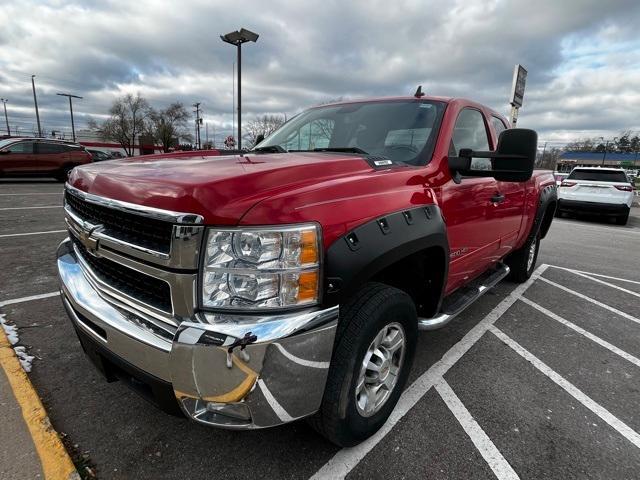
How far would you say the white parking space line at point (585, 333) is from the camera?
3412 millimetres

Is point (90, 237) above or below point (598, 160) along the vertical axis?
below

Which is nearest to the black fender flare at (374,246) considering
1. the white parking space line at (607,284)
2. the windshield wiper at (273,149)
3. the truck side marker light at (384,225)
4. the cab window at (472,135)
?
the truck side marker light at (384,225)

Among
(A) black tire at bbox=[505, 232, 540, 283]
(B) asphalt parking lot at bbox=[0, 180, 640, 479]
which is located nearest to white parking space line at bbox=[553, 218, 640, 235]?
(A) black tire at bbox=[505, 232, 540, 283]

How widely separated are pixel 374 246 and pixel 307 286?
42 centimetres

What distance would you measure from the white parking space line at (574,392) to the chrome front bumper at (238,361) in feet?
6.52

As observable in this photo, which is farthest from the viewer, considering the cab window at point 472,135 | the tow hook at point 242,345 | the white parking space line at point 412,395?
the cab window at point 472,135

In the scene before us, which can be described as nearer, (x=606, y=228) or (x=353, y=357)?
(x=353, y=357)

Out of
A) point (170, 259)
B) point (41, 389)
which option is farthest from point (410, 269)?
point (41, 389)

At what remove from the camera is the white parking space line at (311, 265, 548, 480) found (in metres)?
2.04

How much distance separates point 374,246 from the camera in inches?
73.4

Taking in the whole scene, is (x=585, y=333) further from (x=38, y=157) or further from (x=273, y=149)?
(x=38, y=157)

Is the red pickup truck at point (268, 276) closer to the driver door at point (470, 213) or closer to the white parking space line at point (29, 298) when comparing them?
the driver door at point (470, 213)

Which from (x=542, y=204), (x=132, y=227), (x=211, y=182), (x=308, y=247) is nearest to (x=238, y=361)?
(x=308, y=247)

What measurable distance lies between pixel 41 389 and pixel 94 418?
52 cm
